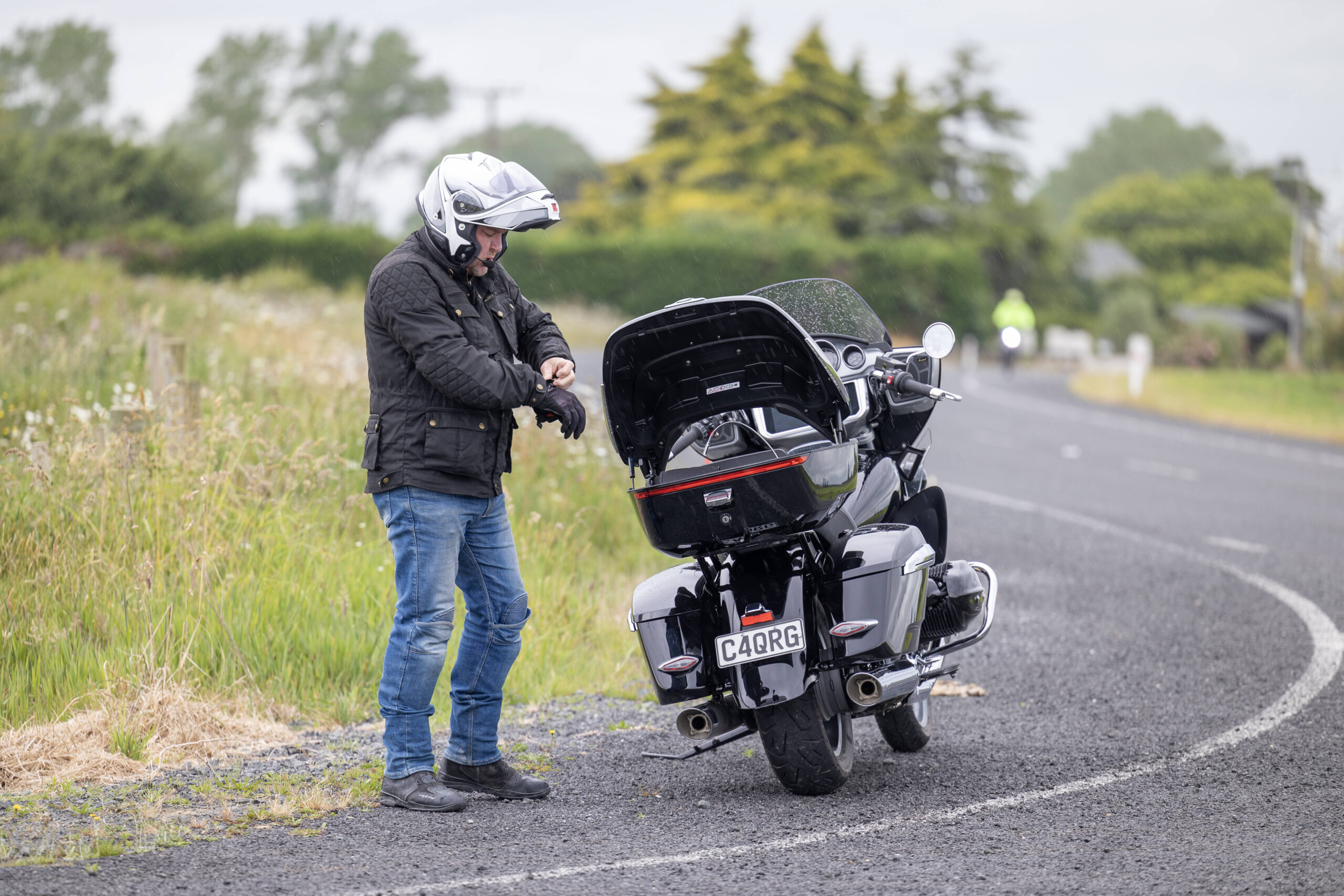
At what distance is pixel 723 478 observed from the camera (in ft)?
14.8

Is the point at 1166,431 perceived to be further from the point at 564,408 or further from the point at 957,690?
the point at 564,408

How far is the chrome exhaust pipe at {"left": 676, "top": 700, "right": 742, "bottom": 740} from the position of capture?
4652mm

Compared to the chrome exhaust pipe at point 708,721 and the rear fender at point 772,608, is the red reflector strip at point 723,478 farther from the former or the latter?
the chrome exhaust pipe at point 708,721

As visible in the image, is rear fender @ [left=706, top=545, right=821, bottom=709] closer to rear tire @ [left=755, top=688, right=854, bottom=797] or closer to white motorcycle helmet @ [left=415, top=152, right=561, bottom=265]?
rear tire @ [left=755, top=688, right=854, bottom=797]

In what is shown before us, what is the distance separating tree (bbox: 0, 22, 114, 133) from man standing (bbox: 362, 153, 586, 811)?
246ft

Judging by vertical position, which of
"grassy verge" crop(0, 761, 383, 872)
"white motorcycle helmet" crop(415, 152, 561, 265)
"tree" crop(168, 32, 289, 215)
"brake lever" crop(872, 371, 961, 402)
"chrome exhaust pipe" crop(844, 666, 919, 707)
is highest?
"tree" crop(168, 32, 289, 215)

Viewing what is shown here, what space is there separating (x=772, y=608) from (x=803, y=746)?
20.3 inches

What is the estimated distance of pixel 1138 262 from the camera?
83.4 m

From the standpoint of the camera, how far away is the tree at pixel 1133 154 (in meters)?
122

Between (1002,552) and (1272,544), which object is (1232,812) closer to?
(1002,552)

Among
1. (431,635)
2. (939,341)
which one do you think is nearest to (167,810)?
(431,635)

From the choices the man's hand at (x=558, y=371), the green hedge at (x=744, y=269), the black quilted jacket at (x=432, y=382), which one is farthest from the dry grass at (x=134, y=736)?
the green hedge at (x=744, y=269)

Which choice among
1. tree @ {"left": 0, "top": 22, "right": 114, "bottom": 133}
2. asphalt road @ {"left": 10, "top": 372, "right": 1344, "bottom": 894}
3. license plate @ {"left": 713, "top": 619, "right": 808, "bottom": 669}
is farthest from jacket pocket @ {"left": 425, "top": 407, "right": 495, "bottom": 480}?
tree @ {"left": 0, "top": 22, "right": 114, "bottom": 133}

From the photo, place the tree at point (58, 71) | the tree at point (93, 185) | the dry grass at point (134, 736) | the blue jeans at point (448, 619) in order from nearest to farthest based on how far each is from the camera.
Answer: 1. the blue jeans at point (448, 619)
2. the dry grass at point (134, 736)
3. the tree at point (93, 185)
4. the tree at point (58, 71)
